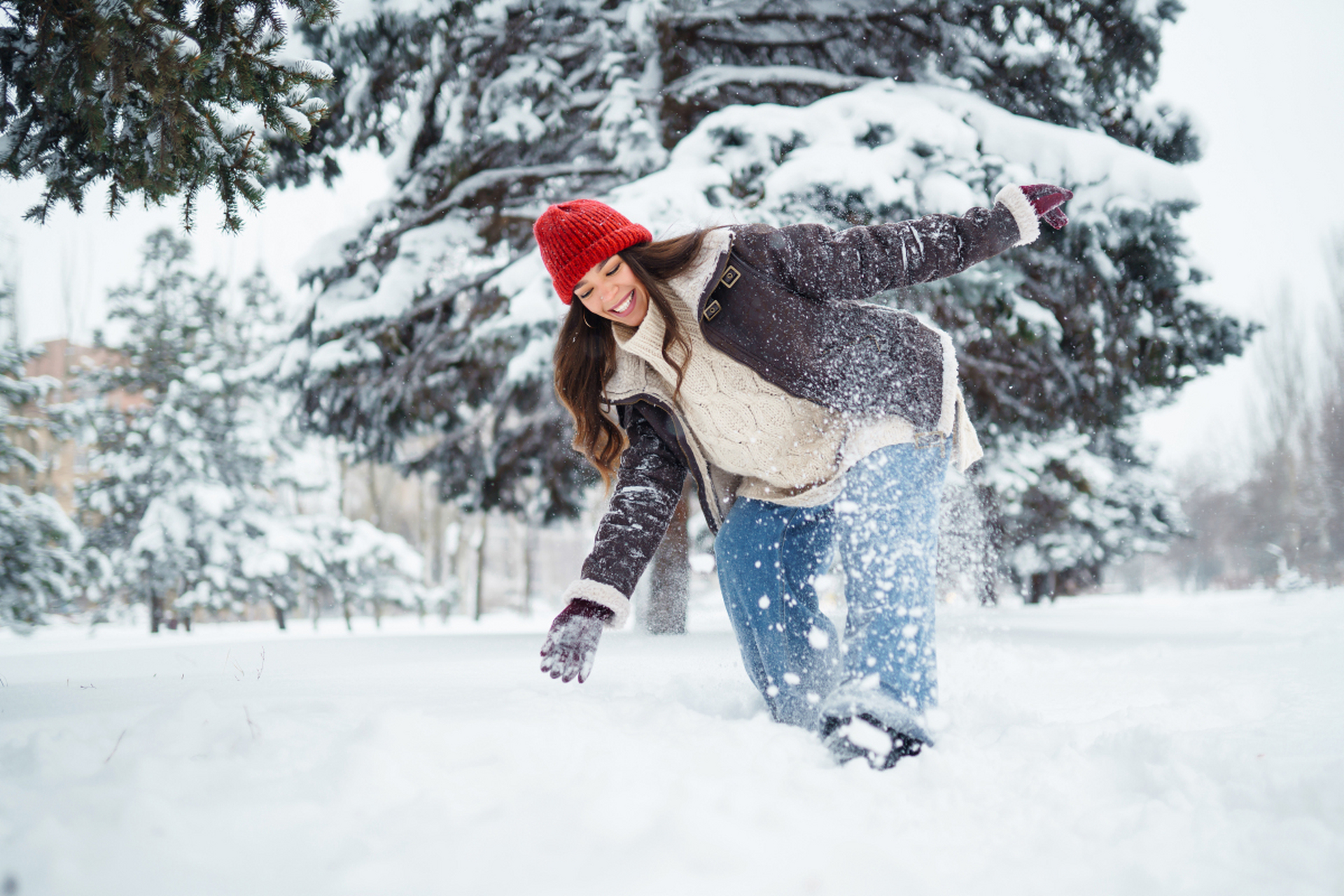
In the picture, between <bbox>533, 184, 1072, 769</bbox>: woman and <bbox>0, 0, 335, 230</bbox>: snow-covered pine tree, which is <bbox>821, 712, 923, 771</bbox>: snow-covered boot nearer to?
<bbox>533, 184, 1072, 769</bbox>: woman

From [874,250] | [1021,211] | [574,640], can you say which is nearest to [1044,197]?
[1021,211]

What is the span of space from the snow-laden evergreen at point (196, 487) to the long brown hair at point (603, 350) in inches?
389

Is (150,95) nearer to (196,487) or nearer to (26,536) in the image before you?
(26,536)

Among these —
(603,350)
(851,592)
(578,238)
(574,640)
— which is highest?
(578,238)

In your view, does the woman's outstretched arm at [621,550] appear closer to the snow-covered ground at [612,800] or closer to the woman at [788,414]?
the woman at [788,414]

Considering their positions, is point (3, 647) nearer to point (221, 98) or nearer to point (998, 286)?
point (221, 98)

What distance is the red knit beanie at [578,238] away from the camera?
1.77 meters

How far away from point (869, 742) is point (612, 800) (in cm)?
54

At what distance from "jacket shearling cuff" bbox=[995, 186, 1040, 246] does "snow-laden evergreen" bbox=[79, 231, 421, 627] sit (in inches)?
421

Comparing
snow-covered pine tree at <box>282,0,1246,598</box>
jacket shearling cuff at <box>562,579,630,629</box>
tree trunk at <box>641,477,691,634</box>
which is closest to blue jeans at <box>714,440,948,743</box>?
jacket shearling cuff at <box>562,579,630,629</box>

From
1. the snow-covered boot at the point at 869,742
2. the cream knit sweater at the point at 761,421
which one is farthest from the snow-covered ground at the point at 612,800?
the cream knit sweater at the point at 761,421

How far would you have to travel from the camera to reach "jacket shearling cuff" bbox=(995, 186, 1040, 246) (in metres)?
1.81

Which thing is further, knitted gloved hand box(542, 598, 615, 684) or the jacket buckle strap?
the jacket buckle strap

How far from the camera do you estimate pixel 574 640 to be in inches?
63.9
